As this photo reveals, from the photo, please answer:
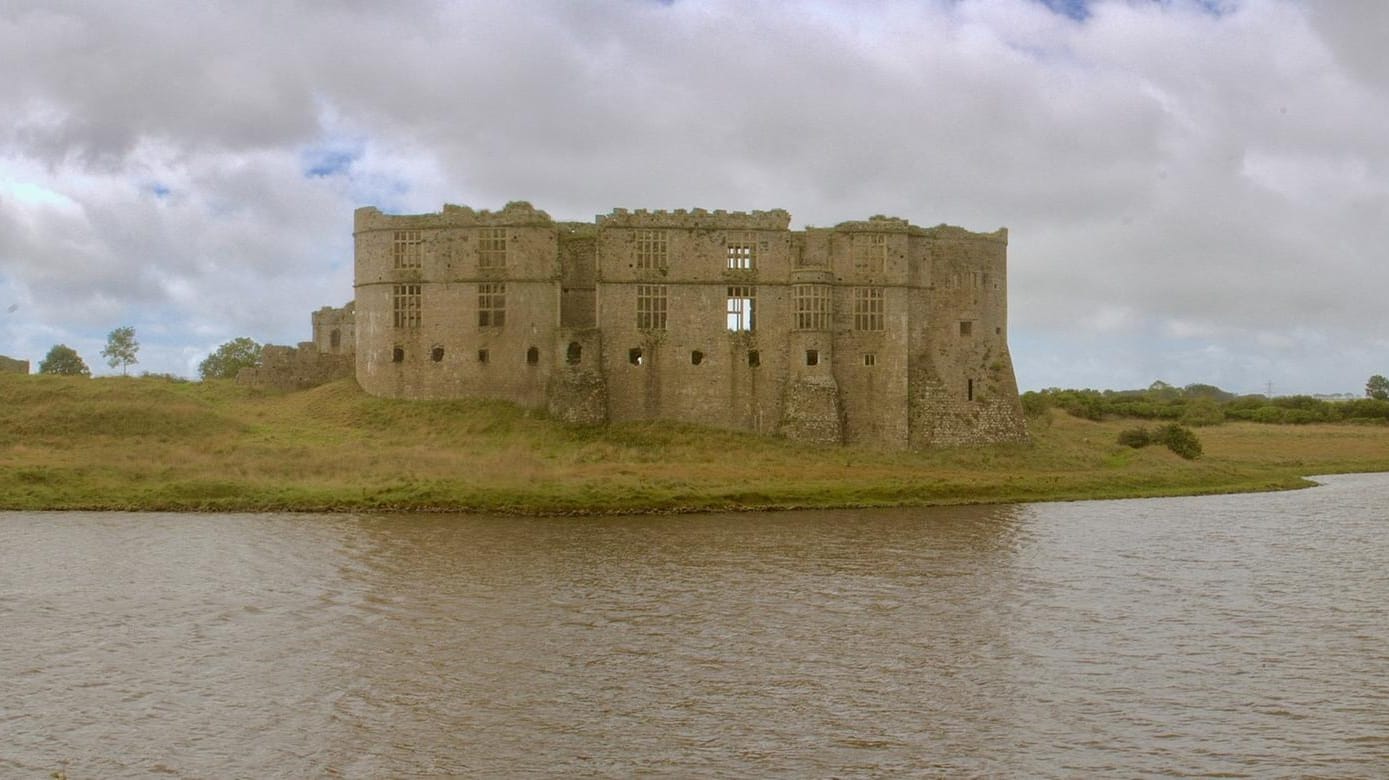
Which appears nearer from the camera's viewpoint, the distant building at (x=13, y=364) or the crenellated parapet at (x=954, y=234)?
the crenellated parapet at (x=954, y=234)

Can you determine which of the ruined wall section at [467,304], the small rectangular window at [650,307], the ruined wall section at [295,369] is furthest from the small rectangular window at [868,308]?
the ruined wall section at [295,369]

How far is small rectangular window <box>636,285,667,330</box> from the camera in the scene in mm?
49188

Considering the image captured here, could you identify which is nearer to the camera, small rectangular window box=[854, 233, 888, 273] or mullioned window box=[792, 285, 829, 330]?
mullioned window box=[792, 285, 829, 330]

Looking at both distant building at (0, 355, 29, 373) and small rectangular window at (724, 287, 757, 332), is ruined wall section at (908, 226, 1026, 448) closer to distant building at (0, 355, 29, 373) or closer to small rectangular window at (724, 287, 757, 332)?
small rectangular window at (724, 287, 757, 332)

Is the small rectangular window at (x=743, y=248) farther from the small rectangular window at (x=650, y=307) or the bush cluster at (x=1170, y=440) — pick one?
the bush cluster at (x=1170, y=440)

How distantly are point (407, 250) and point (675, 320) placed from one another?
11.8 meters

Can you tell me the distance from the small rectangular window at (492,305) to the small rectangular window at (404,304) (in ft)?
9.26

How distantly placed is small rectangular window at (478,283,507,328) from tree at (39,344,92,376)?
38023 millimetres

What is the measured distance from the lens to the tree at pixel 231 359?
78.4 meters

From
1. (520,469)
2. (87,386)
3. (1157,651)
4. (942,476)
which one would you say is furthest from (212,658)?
(87,386)

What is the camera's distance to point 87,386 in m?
50.3

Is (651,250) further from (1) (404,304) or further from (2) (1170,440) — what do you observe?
(2) (1170,440)

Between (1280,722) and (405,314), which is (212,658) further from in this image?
(405,314)

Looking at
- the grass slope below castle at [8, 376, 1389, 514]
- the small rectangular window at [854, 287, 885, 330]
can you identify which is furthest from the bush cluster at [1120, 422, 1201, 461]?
the small rectangular window at [854, 287, 885, 330]
